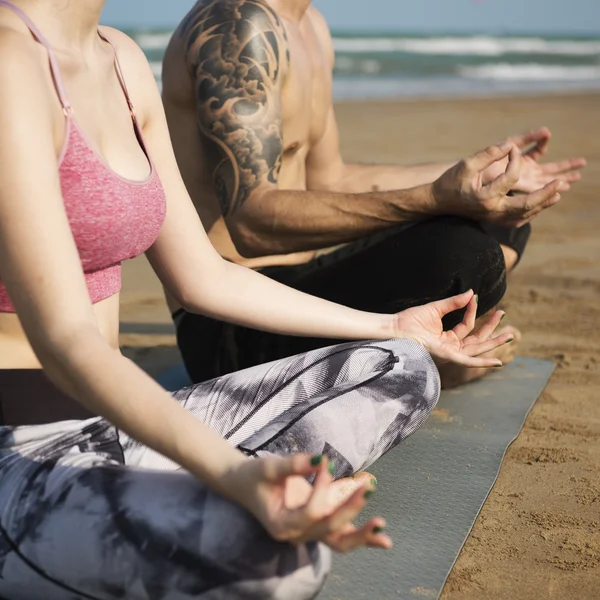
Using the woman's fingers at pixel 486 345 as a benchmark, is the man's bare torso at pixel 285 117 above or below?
above

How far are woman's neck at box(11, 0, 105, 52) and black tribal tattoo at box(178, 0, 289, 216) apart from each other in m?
0.89

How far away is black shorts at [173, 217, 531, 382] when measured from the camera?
8.14 ft

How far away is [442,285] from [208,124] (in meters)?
0.79

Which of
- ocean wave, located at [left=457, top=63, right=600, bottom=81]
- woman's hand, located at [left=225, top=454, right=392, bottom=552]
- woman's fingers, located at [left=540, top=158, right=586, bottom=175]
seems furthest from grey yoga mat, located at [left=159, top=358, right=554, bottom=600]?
ocean wave, located at [left=457, top=63, right=600, bottom=81]

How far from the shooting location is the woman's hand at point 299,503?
3.95ft

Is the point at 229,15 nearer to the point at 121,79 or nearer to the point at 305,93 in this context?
the point at 305,93

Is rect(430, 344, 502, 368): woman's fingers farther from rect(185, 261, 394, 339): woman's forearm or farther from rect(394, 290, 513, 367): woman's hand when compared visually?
rect(185, 261, 394, 339): woman's forearm

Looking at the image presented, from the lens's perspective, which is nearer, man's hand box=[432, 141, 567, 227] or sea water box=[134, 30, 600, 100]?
man's hand box=[432, 141, 567, 227]

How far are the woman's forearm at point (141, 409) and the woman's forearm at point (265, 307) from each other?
64 cm

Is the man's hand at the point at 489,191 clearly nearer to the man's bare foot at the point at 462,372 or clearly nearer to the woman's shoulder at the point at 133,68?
the man's bare foot at the point at 462,372

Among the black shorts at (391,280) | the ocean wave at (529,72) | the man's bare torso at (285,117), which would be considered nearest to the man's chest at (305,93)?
the man's bare torso at (285,117)

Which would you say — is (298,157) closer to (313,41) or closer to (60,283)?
(313,41)

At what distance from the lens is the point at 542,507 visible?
2.18 m

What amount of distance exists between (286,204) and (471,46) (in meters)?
26.6
